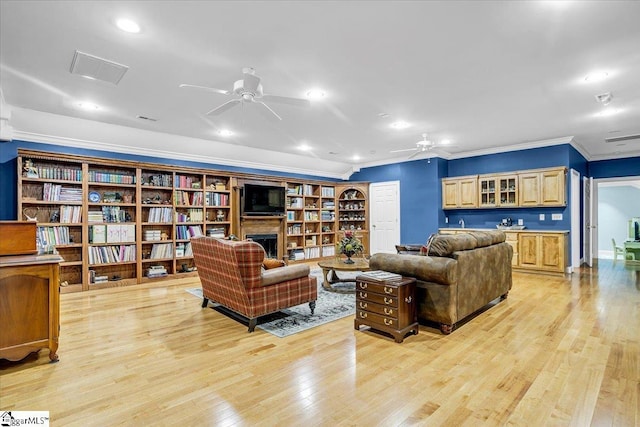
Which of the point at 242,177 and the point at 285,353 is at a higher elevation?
the point at 242,177

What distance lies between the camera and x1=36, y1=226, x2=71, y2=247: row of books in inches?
190

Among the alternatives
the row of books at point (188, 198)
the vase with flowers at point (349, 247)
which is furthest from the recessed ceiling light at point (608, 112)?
the row of books at point (188, 198)

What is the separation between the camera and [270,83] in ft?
12.1

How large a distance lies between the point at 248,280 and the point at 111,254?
139 inches

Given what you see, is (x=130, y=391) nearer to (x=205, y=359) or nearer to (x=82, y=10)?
(x=205, y=359)

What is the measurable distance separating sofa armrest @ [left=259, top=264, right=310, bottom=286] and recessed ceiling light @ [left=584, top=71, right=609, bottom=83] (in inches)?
150

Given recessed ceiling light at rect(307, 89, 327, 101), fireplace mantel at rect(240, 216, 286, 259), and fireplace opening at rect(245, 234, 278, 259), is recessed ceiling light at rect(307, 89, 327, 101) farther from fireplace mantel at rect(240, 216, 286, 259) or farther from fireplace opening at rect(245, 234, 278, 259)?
fireplace opening at rect(245, 234, 278, 259)

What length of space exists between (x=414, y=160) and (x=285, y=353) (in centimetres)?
659

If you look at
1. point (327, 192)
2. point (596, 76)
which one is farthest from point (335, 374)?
point (327, 192)

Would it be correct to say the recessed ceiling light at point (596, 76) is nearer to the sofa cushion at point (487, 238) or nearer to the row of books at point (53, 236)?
the sofa cushion at point (487, 238)

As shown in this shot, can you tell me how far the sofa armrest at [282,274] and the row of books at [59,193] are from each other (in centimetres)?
381

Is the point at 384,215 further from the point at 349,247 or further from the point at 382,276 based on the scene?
the point at 382,276

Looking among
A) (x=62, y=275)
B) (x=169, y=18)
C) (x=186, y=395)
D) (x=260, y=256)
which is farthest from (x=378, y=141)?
(x=62, y=275)

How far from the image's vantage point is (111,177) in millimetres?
5508
